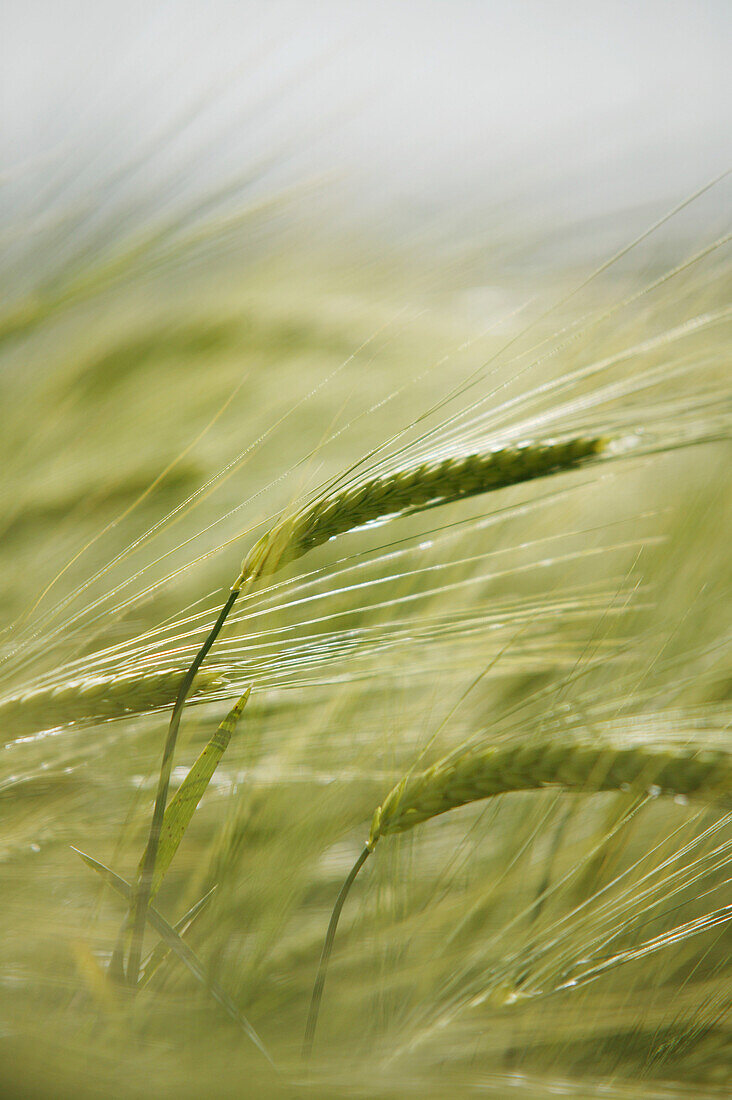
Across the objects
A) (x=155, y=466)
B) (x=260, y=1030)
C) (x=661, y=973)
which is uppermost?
(x=155, y=466)

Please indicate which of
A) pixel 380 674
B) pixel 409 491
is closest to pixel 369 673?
pixel 380 674

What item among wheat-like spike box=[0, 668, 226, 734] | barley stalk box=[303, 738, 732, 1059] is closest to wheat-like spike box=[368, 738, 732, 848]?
barley stalk box=[303, 738, 732, 1059]

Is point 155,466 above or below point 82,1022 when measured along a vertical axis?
above

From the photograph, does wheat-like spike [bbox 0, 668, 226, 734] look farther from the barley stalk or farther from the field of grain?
the barley stalk

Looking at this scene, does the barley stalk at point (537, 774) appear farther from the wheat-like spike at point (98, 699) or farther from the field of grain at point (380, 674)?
the wheat-like spike at point (98, 699)

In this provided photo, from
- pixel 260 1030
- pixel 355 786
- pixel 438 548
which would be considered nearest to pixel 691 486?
pixel 438 548

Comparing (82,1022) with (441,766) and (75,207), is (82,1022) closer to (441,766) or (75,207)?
(441,766)

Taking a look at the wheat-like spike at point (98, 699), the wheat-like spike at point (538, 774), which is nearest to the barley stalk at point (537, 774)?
the wheat-like spike at point (538, 774)

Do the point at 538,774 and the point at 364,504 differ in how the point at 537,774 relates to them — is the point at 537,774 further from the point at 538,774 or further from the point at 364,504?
the point at 364,504
